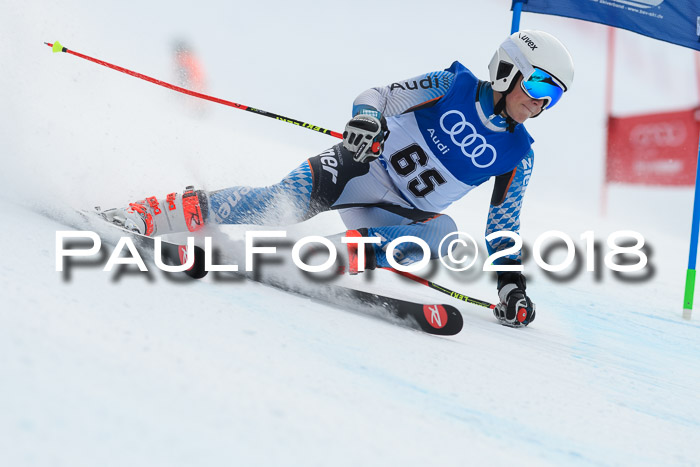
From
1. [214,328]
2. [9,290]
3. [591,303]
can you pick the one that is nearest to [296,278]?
[214,328]

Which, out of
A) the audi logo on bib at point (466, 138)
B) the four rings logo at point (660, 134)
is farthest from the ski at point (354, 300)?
the four rings logo at point (660, 134)

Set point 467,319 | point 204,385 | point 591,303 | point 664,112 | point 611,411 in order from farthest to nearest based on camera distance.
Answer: point 664,112 < point 591,303 < point 467,319 < point 611,411 < point 204,385

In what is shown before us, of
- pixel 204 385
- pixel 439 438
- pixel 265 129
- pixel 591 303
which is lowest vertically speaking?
pixel 591 303

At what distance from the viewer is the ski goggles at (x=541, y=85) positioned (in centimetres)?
232

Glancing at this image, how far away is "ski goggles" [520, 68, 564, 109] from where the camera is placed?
232 cm

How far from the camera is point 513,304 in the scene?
2736 mm

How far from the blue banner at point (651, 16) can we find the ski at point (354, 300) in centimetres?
277

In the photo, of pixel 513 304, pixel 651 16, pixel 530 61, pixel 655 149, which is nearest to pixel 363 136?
pixel 530 61

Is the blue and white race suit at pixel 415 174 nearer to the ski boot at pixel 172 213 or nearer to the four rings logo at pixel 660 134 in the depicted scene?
the ski boot at pixel 172 213

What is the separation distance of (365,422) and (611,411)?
93 cm

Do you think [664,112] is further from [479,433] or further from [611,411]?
[479,433]

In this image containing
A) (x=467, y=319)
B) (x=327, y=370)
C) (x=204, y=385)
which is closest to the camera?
(x=204, y=385)

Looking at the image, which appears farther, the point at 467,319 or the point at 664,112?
the point at 664,112

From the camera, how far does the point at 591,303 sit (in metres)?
4.04
